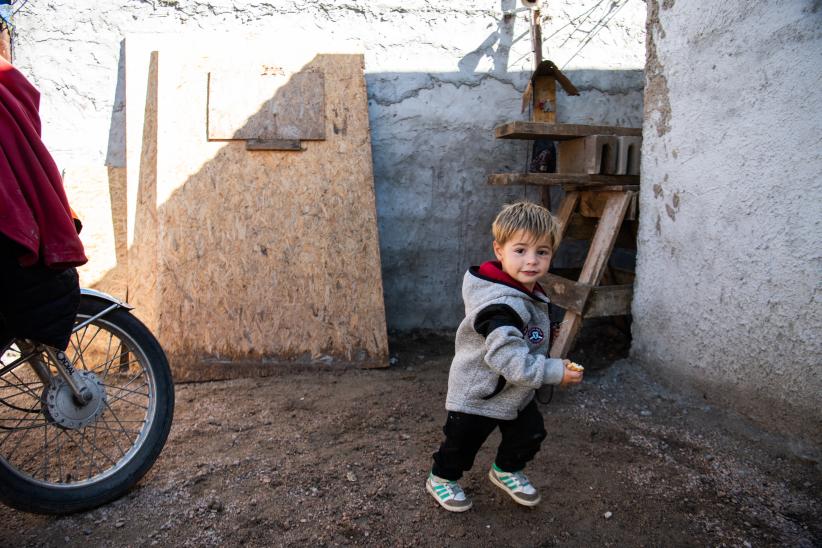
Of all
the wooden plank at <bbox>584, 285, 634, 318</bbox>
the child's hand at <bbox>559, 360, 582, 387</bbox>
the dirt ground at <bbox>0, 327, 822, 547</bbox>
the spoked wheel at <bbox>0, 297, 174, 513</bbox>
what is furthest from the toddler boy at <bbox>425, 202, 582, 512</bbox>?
the wooden plank at <bbox>584, 285, 634, 318</bbox>

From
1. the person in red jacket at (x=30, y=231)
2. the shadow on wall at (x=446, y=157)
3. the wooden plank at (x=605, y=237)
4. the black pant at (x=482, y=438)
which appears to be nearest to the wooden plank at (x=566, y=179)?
the wooden plank at (x=605, y=237)

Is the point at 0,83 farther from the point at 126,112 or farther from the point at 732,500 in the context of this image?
the point at 732,500

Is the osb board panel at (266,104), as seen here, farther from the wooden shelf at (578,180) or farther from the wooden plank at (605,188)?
the wooden plank at (605,188)

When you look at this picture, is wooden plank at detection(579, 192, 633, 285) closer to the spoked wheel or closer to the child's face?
the child's face

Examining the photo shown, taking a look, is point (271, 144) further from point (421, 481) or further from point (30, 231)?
point (421, 481)

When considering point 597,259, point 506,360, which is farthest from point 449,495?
point 597,259

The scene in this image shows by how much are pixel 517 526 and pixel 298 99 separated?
2.72 meters

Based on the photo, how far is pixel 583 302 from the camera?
124 inches

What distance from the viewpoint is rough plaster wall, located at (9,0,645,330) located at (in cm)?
363

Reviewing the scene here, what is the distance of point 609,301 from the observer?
3281mm

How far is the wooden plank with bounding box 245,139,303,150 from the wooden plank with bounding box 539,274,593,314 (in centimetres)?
172

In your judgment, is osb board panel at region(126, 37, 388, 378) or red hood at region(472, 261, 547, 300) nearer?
red hood at region(472, 261, 547, 300)

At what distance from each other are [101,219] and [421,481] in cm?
263

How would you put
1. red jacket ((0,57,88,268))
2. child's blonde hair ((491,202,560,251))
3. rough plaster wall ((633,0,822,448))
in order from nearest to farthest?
1. red jacket ((0,57,88,268))
2. child's blonde hair ((491,202,560,251))
3. rough plaster wall ((633,0,822,448))
